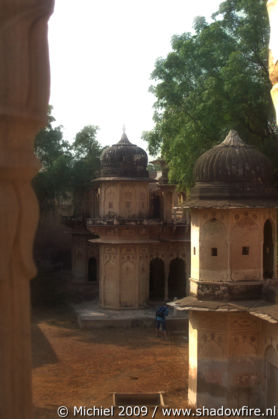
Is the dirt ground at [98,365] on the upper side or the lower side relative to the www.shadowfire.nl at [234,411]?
lower

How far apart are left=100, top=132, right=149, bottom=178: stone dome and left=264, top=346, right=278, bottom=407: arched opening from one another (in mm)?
13844

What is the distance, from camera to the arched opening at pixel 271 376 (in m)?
11.2

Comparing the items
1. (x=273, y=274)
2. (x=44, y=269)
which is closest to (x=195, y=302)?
(x=273, y=274)

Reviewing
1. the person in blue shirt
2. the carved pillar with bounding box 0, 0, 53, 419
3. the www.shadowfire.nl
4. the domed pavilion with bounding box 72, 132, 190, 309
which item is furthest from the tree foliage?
the carved pillar with bounding box 0, 0, 53, 419

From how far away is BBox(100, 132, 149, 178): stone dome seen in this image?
A: 79.3 ft

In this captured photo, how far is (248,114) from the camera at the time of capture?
18.9m

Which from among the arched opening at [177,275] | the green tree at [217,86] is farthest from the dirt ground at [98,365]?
the arched opening at [177,275]

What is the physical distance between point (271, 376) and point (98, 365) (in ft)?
22.6

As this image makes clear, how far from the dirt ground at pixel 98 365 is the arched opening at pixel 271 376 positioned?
233cm

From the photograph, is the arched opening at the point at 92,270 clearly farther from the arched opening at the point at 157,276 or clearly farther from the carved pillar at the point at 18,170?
the carved pillar at the point at 18,170

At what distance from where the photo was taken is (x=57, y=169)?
86.0ft

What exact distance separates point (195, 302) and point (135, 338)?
8.84 m

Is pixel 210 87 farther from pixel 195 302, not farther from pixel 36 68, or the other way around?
pixel 36 68

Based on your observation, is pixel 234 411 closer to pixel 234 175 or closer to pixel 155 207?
pixel 234 175
